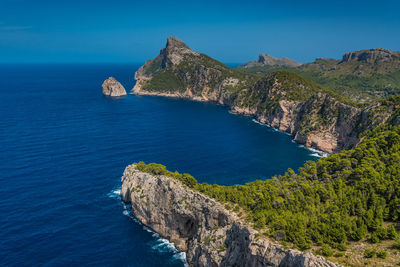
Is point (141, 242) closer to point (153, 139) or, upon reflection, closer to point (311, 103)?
point (153, 139)

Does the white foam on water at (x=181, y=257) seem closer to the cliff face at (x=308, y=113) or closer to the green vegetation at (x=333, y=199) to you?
the green vegetation at (x=333, y=199)

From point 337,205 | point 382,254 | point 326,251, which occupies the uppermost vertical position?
point 337,205

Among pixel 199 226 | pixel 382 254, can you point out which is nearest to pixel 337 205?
pixel 382 254

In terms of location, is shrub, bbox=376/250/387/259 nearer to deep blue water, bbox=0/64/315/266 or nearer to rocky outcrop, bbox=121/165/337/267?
rocky outcrop, bbox=121/165/337/267

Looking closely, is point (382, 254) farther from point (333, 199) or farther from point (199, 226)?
point (199, 226)

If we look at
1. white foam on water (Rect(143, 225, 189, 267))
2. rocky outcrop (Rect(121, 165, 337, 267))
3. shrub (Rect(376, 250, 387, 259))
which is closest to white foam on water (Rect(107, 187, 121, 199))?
rocky outcrop (Rect(121, 165, 337, 267))
